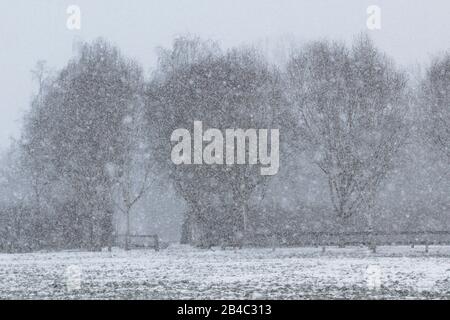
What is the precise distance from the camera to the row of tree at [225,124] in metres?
41.5

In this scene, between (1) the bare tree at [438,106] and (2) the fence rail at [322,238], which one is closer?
(2) the fence rail at [322,238]

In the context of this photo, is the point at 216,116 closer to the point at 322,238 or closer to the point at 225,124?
the point at 225,124

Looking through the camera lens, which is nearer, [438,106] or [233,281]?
A: [233,281]

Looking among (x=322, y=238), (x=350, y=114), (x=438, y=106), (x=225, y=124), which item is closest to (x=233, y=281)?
(x=322, y=238)

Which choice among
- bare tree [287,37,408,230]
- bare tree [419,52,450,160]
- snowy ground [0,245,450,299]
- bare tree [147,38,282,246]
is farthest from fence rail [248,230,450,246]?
snowy ground [0,245,450,299]

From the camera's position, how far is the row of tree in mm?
41531

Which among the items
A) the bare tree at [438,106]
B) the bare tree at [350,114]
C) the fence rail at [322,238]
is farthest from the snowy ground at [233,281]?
the bare tree at [438,106]

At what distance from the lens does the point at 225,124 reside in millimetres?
41406

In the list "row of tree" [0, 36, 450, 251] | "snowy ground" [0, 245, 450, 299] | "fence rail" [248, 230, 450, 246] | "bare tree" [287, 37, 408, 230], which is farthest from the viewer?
"row of tree" [0, 36, 450, 251]

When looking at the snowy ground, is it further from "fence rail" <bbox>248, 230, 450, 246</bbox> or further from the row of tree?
the row of tree

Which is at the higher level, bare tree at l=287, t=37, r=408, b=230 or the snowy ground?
bare tree at l=287, t=37, r=408, b=230

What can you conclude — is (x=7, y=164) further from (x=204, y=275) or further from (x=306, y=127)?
(x=204, y=275)

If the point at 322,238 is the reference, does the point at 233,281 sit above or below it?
below

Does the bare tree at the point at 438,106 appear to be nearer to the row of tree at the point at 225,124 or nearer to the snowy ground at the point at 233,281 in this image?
the row of tree at the point at 225,124
